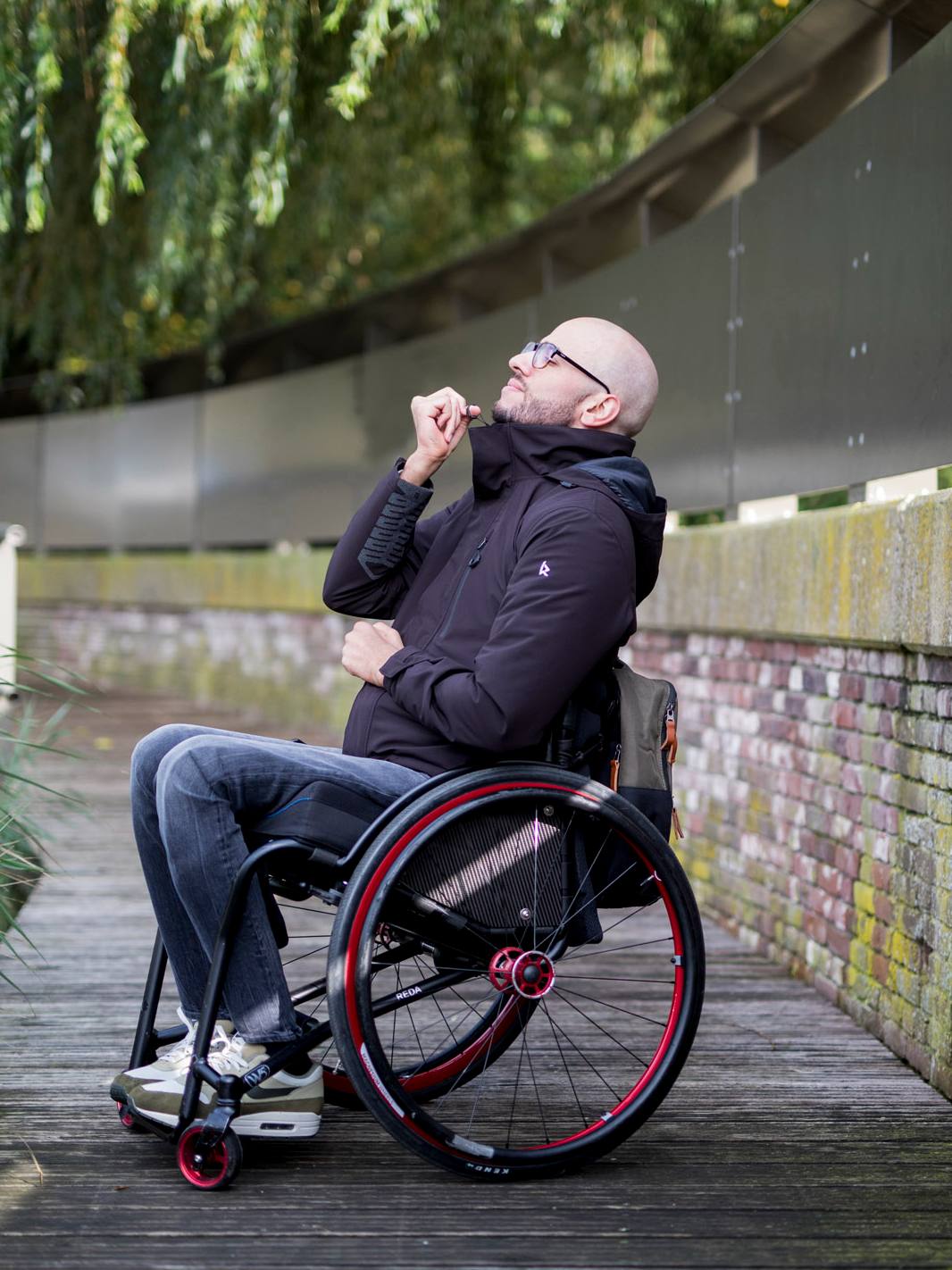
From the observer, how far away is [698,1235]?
255 centimetres

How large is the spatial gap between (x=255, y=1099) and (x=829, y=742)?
1898mm

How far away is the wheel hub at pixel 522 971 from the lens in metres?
2.72

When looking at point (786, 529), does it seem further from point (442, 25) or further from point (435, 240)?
point (435, 240)

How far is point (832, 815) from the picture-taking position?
4102 mm

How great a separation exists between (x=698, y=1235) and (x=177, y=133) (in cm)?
556

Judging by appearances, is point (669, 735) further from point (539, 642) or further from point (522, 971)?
point (522, 971)

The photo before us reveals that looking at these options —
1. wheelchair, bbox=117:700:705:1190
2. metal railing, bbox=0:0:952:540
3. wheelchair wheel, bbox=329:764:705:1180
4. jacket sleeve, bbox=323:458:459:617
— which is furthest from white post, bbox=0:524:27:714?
wheelchair wheel, bbox=329:764:705:1180

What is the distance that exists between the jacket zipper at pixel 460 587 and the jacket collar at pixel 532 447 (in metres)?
0.15

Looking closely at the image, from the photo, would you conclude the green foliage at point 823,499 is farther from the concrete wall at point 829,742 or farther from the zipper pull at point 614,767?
the zipper pull at point 614,767

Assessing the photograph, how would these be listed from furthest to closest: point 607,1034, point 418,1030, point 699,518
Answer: point 699,518, point 418,1030, point 607,1034

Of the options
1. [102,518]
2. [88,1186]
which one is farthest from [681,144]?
[102,518]

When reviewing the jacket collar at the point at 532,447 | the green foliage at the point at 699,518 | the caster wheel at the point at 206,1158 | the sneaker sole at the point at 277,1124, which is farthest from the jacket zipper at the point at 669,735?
the green foliage at the point at 699,518

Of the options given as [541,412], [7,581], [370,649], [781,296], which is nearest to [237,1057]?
[370,649]

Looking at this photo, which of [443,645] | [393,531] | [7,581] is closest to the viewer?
[443,645]
